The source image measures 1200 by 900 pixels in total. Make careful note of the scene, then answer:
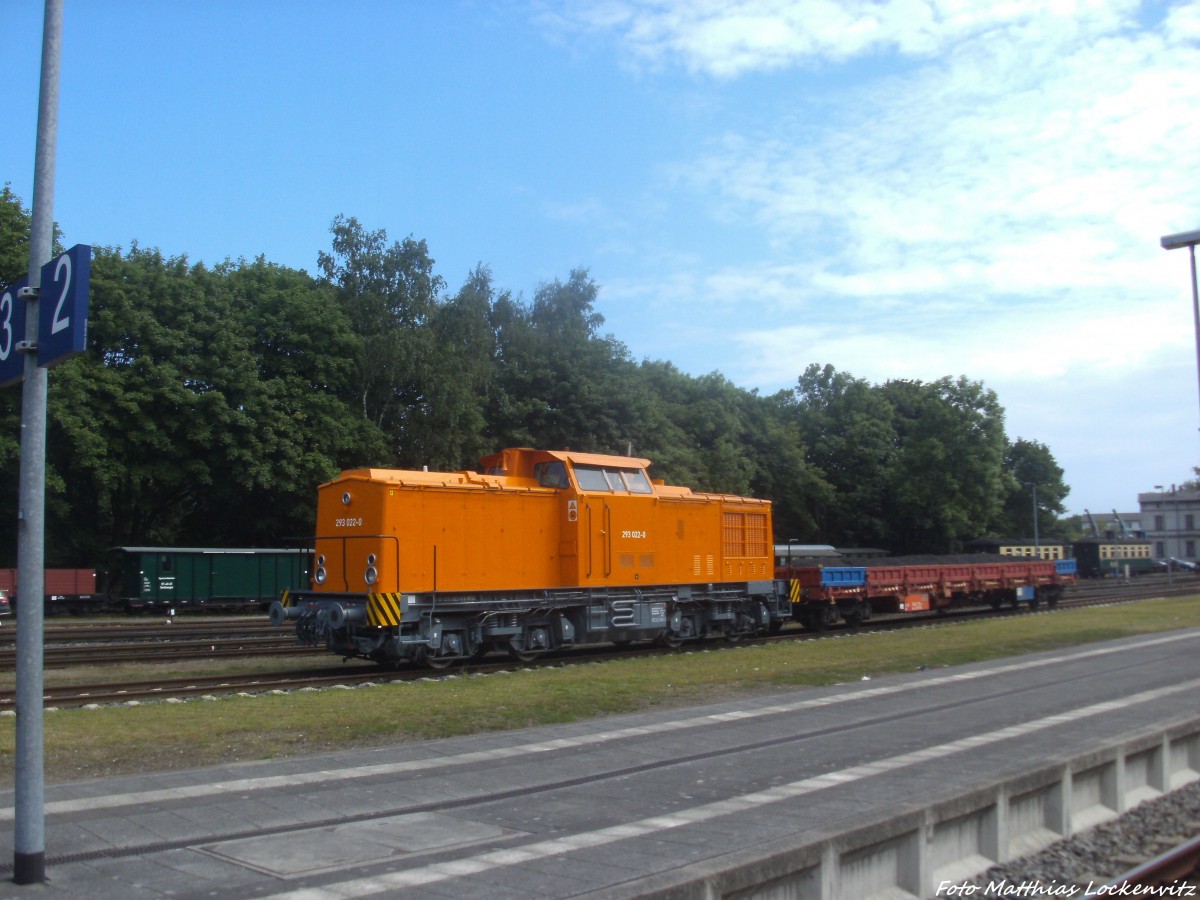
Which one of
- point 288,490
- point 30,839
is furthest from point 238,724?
point 288,490

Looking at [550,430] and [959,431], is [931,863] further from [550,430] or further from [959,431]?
[959,431]

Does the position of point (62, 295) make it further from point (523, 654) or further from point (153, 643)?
point (153, 643)

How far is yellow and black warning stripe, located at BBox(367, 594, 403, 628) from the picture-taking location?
17531mm

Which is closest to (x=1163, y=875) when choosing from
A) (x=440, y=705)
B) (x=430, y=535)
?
(x=440, y=705)

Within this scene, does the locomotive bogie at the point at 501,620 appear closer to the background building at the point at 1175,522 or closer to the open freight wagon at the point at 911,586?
the open freight wagon at the point at 911,586

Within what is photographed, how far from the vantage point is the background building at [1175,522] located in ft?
356

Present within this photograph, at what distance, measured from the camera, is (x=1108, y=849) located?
8.32 metres

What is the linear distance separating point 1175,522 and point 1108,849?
119073mm

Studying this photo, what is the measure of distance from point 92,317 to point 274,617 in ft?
85.6

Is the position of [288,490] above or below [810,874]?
above

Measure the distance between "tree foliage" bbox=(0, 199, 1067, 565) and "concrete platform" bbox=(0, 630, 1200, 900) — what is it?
3018 centimetres

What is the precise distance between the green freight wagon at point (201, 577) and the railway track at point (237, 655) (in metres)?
5.72

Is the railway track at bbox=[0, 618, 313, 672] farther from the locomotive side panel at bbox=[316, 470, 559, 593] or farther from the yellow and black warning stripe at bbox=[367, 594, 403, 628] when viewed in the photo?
the yellow and black warning stripe at bbox=[367, 594, 403, 628]

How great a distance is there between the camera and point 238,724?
12.1 metres
